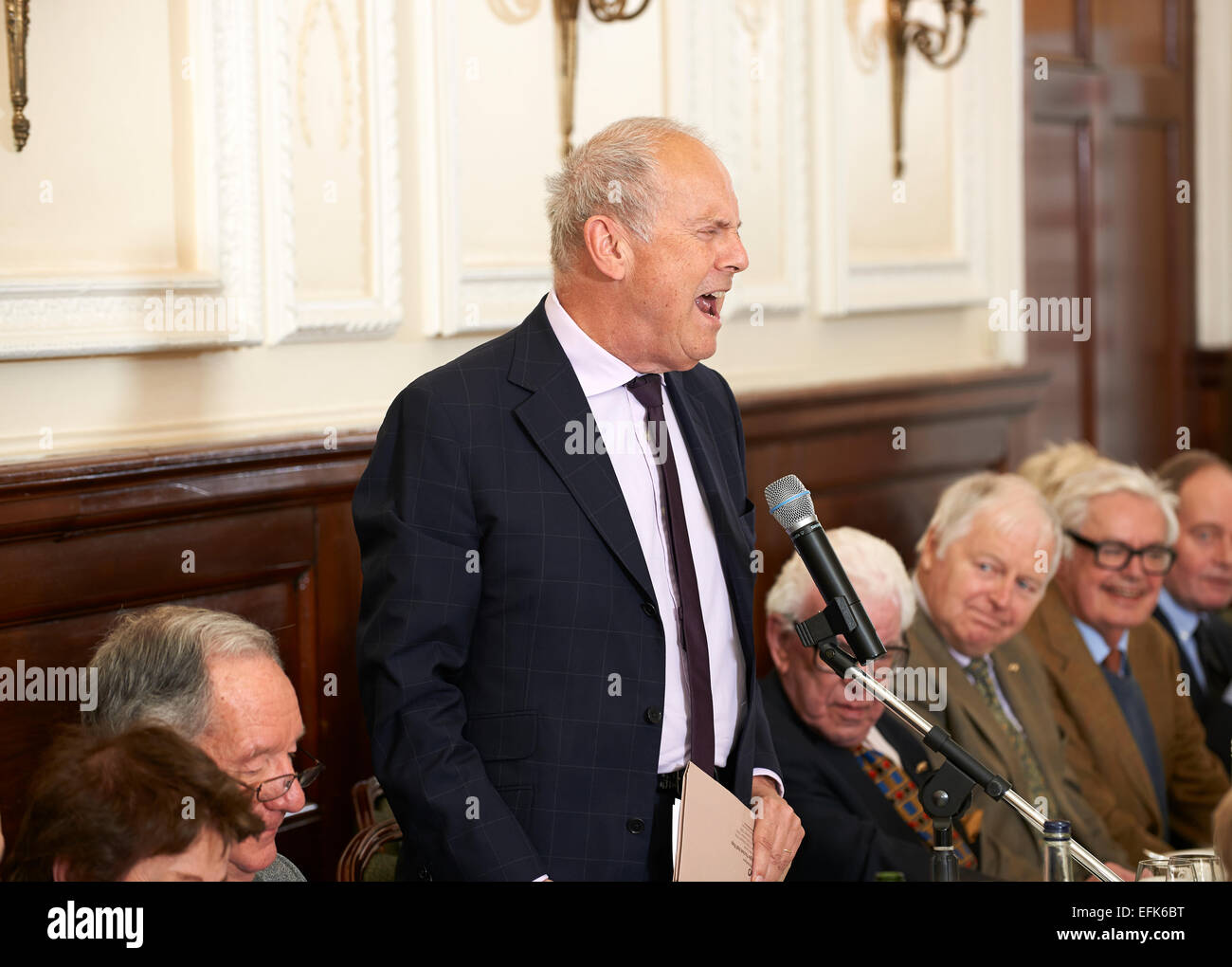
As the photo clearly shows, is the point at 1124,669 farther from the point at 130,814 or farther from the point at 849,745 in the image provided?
the point at 130,814

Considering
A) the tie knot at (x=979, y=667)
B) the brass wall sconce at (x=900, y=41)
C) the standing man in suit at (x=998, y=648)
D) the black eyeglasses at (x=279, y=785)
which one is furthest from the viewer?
the brass wall sconce at (x=900, y=41)

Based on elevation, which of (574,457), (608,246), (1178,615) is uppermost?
(608,246)

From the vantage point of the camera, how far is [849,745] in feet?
9.80

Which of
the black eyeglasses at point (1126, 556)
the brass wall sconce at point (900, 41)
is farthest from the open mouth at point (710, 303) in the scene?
the brass wall sconce at point (900, 41)

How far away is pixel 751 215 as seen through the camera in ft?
13.0

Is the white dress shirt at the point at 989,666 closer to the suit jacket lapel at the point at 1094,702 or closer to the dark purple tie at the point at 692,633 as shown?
the suit jacket lapel at the point at 1094,702

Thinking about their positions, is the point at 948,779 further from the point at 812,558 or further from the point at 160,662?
the point at 160,662

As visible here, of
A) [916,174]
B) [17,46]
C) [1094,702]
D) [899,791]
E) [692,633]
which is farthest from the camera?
[916,174]

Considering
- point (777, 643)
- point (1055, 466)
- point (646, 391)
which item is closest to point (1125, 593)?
point (1055, 466)

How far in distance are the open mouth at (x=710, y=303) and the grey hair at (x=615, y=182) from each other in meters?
0.13

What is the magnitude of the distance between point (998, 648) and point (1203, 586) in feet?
4.11

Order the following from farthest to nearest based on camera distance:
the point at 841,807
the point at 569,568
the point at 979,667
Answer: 1. the point at 979,667
2. the point at 841,807
3. the point at 569,568

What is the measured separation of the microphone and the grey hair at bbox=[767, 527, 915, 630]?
1070 mm

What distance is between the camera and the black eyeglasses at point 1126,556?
392 centimetres
